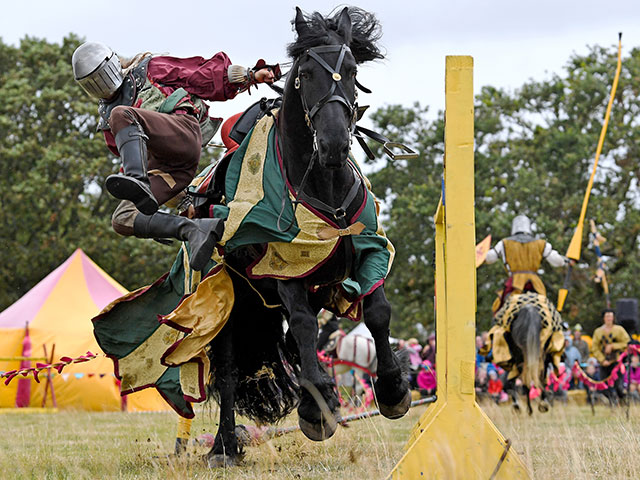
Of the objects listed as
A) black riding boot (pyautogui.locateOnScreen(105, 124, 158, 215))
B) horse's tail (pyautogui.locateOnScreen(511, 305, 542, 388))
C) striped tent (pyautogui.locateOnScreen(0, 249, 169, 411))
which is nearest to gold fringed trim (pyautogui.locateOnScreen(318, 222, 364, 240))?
black riding boot (pyautogui.locateOnScreen(105, 124, 158, 215))

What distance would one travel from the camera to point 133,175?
15.6 feet

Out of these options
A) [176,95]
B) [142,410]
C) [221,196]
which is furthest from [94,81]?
[142,410]

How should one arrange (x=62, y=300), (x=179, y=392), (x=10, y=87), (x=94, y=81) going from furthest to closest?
(x=10, y=87) → (x=62, y=300) → (x=179, y=392) → (x=94, y=81)

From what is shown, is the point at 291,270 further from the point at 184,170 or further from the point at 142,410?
the point at 142,410

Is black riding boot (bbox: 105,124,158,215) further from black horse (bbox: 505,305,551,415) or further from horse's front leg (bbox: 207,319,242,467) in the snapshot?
black horse (bbox: 505,305,551,415)

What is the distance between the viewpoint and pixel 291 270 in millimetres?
4902

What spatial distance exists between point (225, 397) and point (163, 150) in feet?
5.69

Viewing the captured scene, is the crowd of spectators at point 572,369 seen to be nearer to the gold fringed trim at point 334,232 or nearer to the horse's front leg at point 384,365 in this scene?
the horse's front leg at point 384,365

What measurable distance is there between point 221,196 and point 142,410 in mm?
9492

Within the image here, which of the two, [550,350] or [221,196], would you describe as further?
[550,350]

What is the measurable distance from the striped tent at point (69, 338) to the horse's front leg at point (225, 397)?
7.48 meters

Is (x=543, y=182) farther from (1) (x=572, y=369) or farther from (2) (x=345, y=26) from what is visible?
(2) (x=345, y=26)

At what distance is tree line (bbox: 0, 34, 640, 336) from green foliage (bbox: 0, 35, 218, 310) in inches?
1.4

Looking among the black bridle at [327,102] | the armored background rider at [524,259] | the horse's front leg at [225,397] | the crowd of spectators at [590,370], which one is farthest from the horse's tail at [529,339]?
the black bridle at [327,102]
